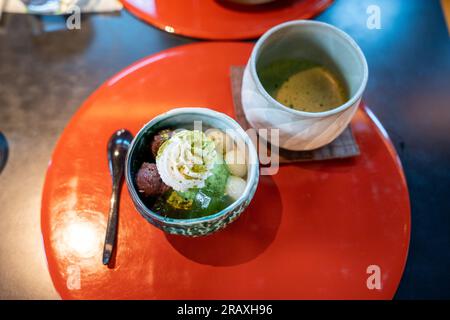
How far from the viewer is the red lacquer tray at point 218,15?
0.98 metres

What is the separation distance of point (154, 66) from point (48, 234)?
432 mm

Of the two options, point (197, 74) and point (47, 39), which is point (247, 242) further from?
point (47, 39)

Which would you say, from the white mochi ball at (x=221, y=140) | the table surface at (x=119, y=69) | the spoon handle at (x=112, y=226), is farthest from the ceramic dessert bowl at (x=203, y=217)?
the table surface at (x=119, y=69)

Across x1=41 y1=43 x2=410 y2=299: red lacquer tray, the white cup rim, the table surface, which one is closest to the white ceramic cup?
the white cup rim

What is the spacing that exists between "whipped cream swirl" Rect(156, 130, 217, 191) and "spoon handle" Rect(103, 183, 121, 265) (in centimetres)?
16

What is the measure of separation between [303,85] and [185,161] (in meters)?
0.35

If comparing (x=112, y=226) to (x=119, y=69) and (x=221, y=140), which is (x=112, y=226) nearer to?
(x=221, y=140)

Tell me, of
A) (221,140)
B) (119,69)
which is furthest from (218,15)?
(221,140)

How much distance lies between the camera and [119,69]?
97 cm

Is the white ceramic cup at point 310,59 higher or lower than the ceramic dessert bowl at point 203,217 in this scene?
higher

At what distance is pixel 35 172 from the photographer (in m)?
0.86

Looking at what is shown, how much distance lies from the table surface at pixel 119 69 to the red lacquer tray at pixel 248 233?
7 cm

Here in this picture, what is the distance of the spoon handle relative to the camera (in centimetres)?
73

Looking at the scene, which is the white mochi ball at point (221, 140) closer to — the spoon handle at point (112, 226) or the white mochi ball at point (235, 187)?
the white mochi ball at point (235, 187)
